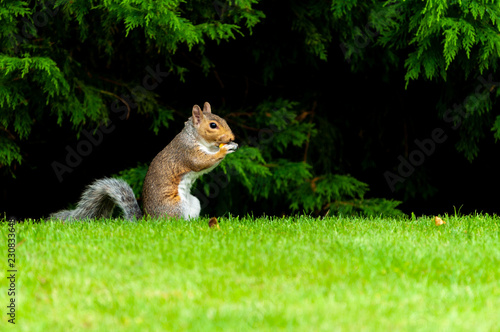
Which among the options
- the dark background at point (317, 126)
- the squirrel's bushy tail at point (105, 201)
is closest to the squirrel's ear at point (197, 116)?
the squirrel's bushy tail at point (105, 201)

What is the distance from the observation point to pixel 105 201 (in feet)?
21.0

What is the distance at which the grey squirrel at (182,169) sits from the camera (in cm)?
592

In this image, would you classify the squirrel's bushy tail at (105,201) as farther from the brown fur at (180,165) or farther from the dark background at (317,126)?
the dark background at (317,126)

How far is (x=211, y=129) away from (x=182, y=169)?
1.41 ft

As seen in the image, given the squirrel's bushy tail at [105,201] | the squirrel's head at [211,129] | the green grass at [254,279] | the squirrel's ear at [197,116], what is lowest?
the squirrel's bushy tail at [105,201]

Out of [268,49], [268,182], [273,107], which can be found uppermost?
[268,49]

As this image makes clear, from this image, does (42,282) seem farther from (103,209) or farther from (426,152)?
(426,152)

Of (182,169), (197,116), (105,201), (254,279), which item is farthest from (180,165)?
(254,279)

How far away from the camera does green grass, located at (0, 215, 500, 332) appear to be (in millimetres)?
3244

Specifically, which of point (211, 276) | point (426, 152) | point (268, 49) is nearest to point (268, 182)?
point (268, 49)

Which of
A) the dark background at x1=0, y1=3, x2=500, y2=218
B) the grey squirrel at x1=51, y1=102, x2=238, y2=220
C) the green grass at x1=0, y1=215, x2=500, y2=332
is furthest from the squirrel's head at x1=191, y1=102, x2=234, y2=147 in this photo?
the dark background at x1=0, y1=3, x2=500, y2=218

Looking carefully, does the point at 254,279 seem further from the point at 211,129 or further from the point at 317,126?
the point at 317,126

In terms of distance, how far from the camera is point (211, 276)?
3855mm

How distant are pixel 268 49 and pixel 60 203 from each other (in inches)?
130
